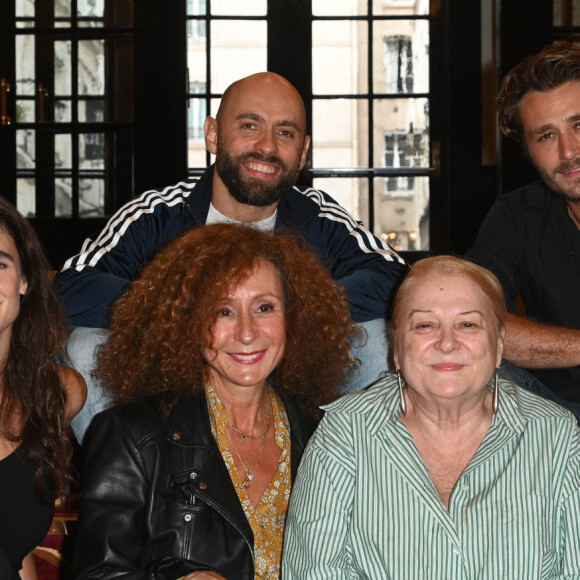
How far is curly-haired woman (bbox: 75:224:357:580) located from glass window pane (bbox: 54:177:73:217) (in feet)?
11.2

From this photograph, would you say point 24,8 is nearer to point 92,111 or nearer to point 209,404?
point 92,111

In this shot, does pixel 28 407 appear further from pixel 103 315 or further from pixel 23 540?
pixel 103 315

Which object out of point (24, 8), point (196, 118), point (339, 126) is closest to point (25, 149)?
point (24, 8)

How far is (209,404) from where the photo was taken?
2045 mm

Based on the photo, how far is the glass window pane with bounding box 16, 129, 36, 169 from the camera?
5.42 metres

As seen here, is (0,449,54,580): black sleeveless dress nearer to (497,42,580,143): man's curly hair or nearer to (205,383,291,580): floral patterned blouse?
(205,383,291,580): floral patterned blouse

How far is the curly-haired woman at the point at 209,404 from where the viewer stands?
6.11ft

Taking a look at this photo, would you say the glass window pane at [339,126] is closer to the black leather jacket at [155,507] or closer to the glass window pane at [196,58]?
the glass window pane at [196,58]

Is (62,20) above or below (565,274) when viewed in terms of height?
above

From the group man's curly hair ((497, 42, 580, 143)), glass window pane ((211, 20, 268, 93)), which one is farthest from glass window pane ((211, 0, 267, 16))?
man's curly hair ((497, 42, 580, 143))

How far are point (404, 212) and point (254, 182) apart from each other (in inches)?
109

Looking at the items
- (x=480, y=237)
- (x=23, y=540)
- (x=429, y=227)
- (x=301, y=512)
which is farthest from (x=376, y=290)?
(x=429, y=227)

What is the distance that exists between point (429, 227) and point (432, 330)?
12.3 ft

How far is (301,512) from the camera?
183cm
